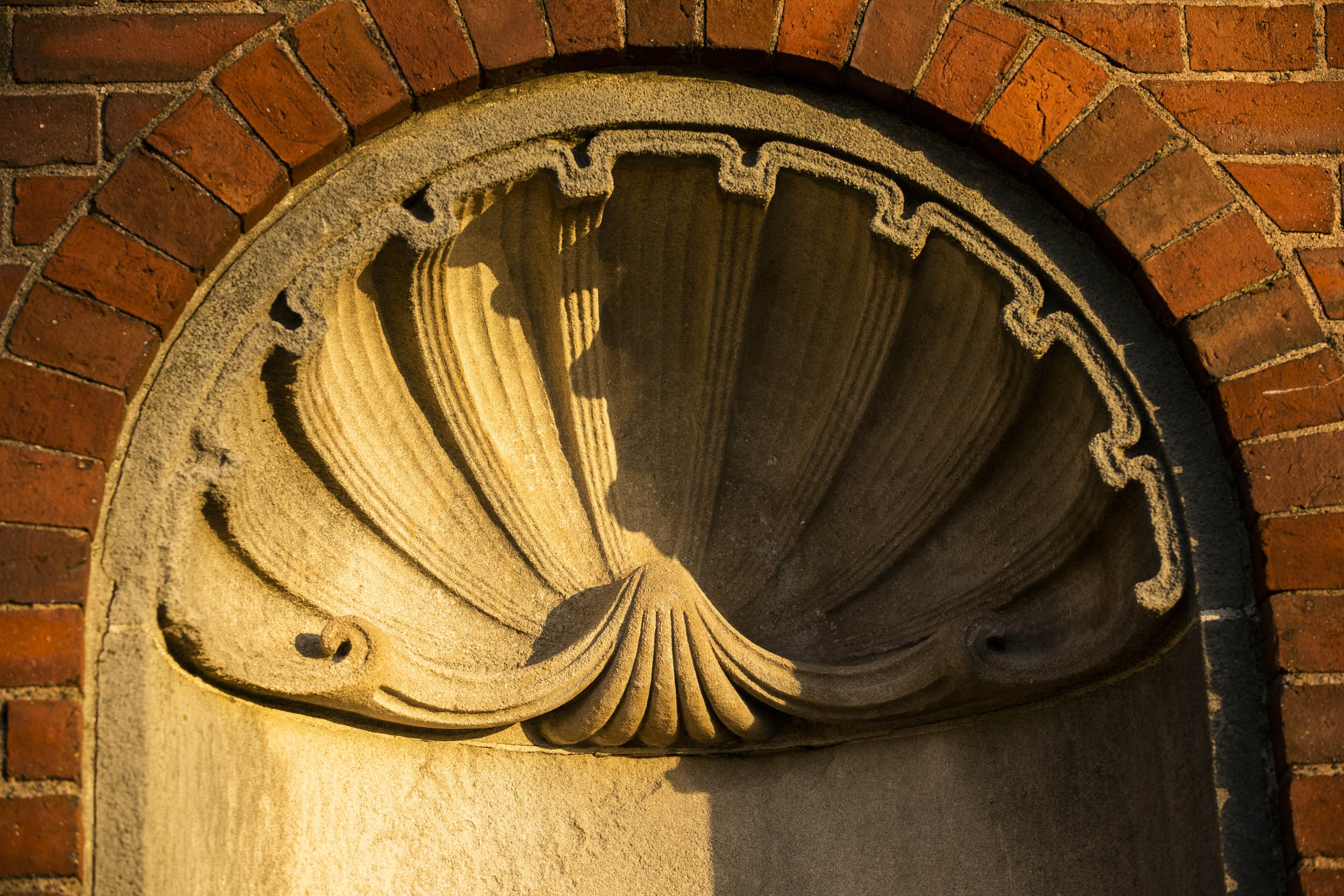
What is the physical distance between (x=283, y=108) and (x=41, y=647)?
0.93m

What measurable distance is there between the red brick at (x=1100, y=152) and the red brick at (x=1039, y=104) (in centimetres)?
3

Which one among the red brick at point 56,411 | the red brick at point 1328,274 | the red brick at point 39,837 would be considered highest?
the red brick at point 1328,274

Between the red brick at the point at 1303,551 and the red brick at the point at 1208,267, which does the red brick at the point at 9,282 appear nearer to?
the red brick at the point at 1208,267

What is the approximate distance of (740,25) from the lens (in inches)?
92.0

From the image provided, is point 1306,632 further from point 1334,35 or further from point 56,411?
point 56,411

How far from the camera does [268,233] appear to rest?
7.23 feet

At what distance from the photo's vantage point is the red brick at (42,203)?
2117 millimetres

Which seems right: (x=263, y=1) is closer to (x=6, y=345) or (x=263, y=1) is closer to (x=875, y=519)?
(x=6, y=345)

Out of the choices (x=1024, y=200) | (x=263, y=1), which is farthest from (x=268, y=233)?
(x=1024, y=200)

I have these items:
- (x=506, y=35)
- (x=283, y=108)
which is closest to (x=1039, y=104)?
(x=506, y=35)

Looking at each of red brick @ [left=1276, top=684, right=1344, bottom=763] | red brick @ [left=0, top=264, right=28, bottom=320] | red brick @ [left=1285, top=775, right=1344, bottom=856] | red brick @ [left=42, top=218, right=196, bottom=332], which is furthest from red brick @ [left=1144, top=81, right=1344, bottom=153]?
red brick @ [left=0, top=264, right=28, bottom=320]

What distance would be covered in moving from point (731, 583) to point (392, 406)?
2.43 feet

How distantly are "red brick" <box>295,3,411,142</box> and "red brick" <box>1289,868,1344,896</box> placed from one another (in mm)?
1820

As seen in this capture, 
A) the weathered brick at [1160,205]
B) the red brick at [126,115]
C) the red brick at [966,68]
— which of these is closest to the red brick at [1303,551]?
the weathered brick at [1160,205]
